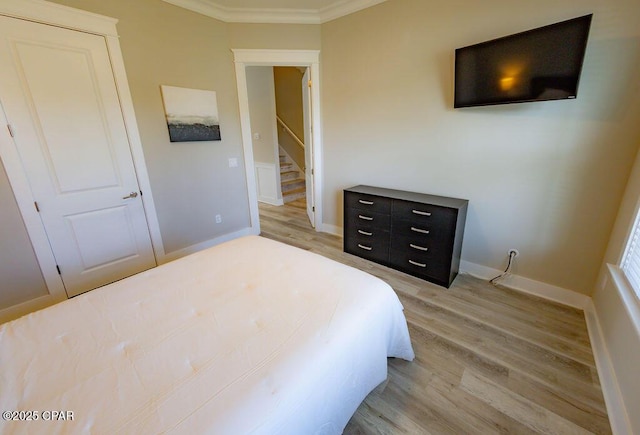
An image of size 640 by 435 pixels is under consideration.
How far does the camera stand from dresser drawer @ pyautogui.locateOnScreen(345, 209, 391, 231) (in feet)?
9.02

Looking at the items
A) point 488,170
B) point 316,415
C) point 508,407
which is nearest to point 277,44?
point 488,170

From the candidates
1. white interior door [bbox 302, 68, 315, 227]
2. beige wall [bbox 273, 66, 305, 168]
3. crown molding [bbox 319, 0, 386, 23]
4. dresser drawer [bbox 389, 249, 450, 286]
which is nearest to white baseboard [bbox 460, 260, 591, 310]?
dresser drawer [bbox 389, 249, 450, 286]

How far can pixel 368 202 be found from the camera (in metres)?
2.83

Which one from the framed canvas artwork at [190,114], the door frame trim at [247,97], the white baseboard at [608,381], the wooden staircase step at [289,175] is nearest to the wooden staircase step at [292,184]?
the wooden staircase step at [289,175]

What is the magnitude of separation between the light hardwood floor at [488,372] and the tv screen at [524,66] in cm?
162

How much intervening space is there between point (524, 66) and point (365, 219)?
1.80 meters

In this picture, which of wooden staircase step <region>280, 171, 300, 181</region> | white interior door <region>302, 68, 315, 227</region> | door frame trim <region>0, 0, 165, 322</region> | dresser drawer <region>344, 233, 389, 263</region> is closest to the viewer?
door frame trim <region>0, 0, 165, 322</region>

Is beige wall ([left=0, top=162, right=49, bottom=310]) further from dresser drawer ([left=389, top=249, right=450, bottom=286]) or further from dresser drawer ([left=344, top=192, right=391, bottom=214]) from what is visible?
dresser drawer ([left=389, top=249, right=450, bottom=286])

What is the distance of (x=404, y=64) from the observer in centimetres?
263

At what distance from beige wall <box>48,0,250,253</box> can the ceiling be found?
10 cm

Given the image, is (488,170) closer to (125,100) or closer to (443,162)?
(443,162)

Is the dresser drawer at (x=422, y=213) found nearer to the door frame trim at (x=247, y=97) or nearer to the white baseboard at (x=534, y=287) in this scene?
the white baseboard at (x=534, y=287)

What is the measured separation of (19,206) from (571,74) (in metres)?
4.06

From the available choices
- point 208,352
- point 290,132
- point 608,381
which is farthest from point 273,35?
point 608,381
